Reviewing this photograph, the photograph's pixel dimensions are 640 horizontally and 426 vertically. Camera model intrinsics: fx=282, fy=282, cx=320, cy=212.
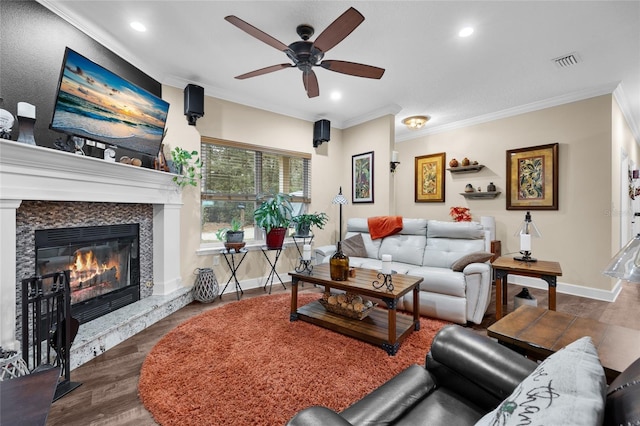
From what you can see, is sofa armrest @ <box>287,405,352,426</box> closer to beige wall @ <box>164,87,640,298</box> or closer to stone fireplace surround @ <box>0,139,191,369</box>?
stone fireplace surround @ <box>0,139,191,369</box>

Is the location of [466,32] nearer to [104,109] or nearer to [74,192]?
[104,109]

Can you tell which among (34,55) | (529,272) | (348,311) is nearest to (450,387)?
(348,311)

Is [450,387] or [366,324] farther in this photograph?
[366,324]

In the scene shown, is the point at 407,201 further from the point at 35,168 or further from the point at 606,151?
the point at 35,168

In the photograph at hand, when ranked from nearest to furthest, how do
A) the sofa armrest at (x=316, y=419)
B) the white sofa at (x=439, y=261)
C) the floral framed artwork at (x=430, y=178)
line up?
1. the sofa armrest at (x=316, y=419)
2. the white sofa at (x=439, y=261)
3. the floral framed artwork at (x=430, y=178)

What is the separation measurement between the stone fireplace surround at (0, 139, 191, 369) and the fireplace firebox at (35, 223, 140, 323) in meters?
0.13

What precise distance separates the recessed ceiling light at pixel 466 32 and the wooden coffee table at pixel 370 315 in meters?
2.26

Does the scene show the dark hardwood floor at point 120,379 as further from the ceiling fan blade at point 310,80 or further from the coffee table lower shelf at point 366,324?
the ceiling fan blade at point 310,80

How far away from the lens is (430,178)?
5422 millimetres

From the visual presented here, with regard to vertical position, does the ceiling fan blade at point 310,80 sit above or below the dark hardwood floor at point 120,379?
above

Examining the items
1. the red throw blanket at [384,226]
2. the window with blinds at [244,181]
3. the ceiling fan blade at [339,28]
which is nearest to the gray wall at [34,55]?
the window with blinds at [244,181]

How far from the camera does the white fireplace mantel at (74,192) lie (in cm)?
176

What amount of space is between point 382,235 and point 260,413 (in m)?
2.80

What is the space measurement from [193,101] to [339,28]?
2187mm
